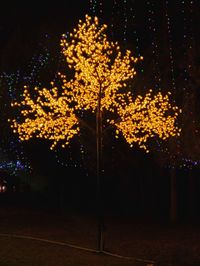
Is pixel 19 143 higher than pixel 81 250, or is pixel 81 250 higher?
pixel 19 143

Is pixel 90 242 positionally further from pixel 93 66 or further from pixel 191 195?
pixel 191 195

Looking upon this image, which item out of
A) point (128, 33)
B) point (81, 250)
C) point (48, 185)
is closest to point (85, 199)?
point (48, 185)

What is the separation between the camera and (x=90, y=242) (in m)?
14.0

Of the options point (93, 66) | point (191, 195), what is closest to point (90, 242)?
point (93, 66)

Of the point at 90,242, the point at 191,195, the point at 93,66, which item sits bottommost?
the point at 90,242

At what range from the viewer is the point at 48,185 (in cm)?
3027

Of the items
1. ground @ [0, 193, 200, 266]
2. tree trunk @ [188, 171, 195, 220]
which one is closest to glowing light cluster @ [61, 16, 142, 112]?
ground @ [0, 193, 200, 266]

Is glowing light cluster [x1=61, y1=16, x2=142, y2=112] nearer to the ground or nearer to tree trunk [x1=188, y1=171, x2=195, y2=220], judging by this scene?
the ground

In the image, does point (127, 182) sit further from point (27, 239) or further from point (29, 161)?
point (27, 239)

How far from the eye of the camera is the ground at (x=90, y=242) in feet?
36.0

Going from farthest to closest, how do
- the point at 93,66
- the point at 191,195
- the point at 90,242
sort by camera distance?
the point at 191,195 < the point at 90,242 < the point at 93,66

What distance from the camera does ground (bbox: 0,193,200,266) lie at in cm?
1097

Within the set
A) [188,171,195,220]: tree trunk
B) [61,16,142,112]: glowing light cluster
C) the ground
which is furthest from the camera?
[188,171,195,220]: tree trunk

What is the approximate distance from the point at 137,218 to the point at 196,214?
114 inches
